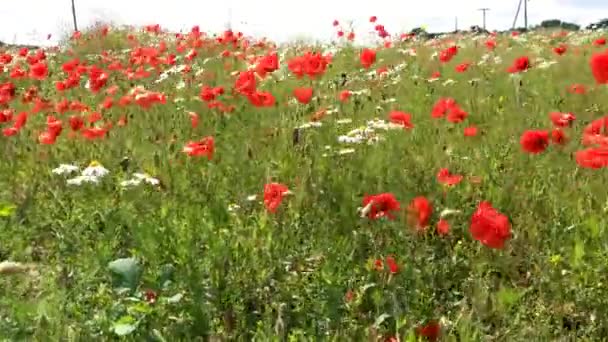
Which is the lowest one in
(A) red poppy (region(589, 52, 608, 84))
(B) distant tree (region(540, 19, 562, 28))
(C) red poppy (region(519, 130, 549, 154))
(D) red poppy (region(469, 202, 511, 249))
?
(B) distant tree (region(540, 19, 562, 28))

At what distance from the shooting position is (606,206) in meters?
3.72

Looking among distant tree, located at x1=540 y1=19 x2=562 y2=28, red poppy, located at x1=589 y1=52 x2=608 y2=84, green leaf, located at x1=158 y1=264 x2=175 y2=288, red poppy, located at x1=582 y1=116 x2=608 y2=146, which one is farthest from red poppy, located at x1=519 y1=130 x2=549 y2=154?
distant tree, located at x1=540 y1=19 x2=562 y2=28

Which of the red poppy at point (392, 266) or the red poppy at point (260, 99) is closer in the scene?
the red poppy at point (392, 266)

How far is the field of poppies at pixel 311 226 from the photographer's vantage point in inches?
108

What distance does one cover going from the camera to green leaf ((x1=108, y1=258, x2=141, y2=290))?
255 cm

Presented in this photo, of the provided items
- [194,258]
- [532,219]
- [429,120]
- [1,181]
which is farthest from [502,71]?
[194,258]

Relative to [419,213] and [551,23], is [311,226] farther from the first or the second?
[551,23]

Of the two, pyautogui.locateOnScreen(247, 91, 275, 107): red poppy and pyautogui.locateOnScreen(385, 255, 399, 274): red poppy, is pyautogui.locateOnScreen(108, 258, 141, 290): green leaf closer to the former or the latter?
pyautogui.locateOnScreen(385, 255, 399, 274): red poppy

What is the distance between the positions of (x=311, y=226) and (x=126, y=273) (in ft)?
4.28

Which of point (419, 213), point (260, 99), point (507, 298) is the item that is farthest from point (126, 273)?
point (260, 99)

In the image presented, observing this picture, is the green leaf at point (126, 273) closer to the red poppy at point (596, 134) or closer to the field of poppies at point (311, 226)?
the field of poppies at point (311, 226)

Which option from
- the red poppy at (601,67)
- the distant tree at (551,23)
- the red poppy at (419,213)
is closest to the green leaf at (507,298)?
the red poppy at (419,213)

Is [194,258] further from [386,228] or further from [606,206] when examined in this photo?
[606,206]

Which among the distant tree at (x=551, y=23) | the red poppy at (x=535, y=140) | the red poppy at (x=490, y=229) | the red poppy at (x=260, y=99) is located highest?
the red poppy at (x=260, y=99)
